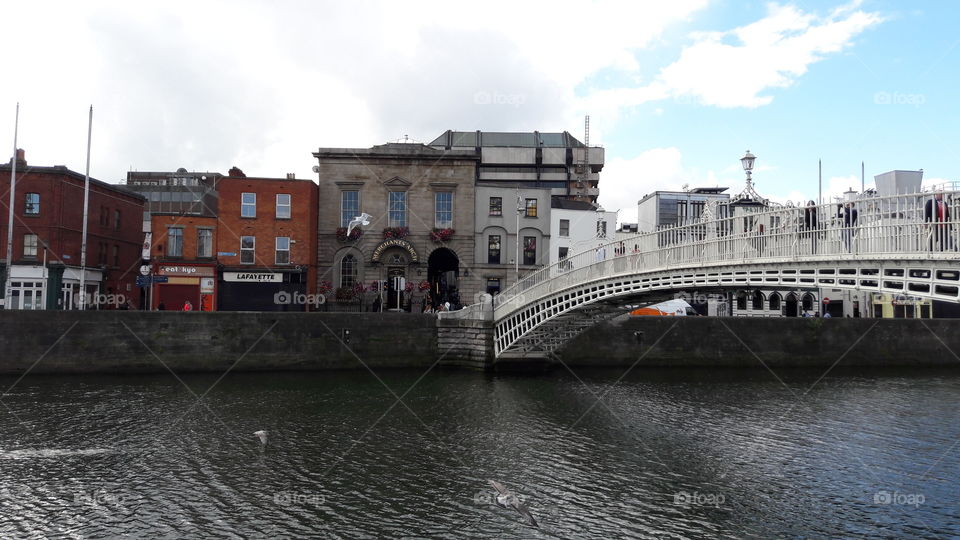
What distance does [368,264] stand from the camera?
41062mm

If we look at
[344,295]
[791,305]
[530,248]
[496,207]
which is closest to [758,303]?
[791,305]

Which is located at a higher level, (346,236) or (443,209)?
(443,209)

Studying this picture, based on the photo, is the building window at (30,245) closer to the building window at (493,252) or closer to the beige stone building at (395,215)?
the beige stone building at (395,215)

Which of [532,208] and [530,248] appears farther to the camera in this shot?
[530,248]

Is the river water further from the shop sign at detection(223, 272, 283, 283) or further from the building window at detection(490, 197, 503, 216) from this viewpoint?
the building window at detection(490, 197, 503, 216)

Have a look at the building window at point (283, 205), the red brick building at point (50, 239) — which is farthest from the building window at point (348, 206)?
the red brick building at point (50, 239)

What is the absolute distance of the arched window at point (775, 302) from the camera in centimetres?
5044

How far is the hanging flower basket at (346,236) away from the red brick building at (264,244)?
196 cm

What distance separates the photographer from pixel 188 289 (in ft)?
130

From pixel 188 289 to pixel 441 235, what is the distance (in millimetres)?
16101

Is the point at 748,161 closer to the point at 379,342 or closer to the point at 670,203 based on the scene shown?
the point at 379,342

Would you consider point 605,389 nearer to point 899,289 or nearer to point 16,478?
point 899,289

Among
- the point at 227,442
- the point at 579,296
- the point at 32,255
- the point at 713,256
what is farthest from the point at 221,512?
the point at 32,255

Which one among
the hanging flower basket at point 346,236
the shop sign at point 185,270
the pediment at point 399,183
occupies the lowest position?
the shop sign at point 185,270
